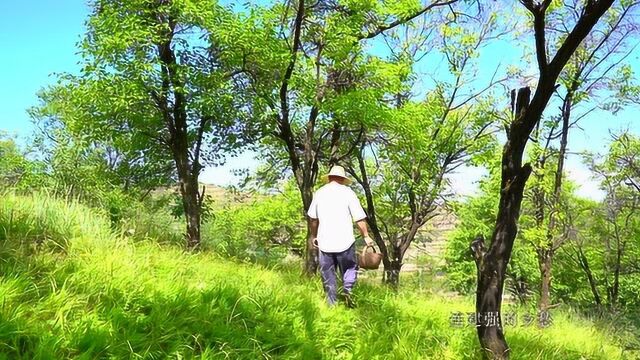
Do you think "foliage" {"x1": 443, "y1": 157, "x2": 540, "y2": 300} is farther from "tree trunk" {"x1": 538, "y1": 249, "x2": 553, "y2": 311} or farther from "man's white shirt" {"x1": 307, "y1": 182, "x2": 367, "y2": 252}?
"man's white shirt" {"x1": 307, "y1": 182, "x2": 367, "y2": 252}

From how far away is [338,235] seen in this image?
6.66 m

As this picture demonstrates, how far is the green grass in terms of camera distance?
369 centimetres

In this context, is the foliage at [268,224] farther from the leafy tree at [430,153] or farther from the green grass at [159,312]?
the green grass at [159,312]

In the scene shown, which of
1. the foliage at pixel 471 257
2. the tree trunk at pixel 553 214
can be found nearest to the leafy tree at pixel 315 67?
the tree trunk at pixel 553 214

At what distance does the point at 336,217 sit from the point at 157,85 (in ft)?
28.2

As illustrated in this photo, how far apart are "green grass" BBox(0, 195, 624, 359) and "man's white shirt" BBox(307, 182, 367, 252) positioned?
26.2 inches

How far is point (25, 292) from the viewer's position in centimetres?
391

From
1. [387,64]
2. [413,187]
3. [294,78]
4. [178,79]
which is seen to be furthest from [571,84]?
[178,79]

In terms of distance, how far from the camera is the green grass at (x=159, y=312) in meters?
3.69

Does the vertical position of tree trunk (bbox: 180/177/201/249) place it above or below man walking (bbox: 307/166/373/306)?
above

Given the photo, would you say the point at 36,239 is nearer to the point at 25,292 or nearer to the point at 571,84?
the point at 25,292

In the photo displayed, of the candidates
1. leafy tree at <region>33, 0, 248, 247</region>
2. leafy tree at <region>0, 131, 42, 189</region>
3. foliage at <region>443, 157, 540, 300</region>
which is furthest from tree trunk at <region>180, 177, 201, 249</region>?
foliage at <region>443, 157, 540, 300</region>

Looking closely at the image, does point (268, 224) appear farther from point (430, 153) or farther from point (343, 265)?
point (343, 265)

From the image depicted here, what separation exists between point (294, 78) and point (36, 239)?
28.3 ft
